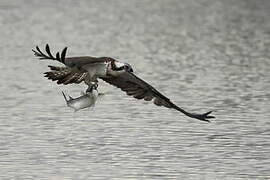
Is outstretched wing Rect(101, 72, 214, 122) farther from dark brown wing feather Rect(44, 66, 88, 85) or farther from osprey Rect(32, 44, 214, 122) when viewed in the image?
dark brown wing feather Rect(44, 66, 88, 85)

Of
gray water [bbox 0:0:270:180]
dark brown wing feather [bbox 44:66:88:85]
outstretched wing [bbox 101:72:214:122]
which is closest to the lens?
dark brown wing feather [bbox 44:66:88:85]

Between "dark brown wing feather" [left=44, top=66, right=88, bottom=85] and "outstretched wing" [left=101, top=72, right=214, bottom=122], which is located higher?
"dark brown wing feather" [left=44, top=66, right=88, bottom=85]

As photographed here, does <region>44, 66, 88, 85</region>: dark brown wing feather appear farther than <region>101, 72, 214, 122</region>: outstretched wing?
No

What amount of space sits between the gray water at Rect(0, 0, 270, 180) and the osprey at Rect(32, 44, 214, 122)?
587mm

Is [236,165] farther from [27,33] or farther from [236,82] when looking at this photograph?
[27,33]

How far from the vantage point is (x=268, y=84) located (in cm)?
1209

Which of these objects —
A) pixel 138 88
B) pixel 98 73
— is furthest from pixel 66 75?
pixel 138 88

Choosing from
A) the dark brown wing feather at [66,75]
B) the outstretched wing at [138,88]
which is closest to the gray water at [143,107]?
the outstretched wing at [138,88]

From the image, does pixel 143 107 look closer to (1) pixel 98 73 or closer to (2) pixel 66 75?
(1) pixel 98 73

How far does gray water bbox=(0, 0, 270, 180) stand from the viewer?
7.99m

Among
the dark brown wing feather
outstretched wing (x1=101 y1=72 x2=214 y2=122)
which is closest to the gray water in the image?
outstretched wing (x1=101 y1=72 x2=214 y2=122)

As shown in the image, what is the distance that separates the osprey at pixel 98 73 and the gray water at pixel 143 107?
0.59 meters

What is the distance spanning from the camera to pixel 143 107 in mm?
10531

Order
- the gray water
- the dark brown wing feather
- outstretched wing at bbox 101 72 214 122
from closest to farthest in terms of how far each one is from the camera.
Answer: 1. the dark brown wing feather
2. outstretched wing at bbox 101 72 214 122
3. the gray water
